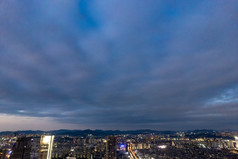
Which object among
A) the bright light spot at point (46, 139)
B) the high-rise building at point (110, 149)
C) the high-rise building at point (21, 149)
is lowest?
the high-rise building at point (110, 149)

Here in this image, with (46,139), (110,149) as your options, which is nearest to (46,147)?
(46,139)

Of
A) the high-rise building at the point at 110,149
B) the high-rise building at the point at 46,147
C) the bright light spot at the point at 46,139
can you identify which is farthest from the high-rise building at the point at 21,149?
the high-rise building at the point at 110,149

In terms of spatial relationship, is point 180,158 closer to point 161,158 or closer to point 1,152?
point 161,158

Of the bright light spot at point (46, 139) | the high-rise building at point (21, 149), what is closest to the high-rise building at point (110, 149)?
Answer: the high-rise building at point (21, 149)

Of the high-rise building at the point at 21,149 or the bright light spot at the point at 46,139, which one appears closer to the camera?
the bright light spot at the point at 46,139

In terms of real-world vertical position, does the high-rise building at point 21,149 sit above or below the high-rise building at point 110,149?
above

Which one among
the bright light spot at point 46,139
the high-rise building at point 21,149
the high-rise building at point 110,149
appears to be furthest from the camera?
the high-rise building at point 110,149

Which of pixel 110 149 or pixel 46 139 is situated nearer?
pixel 46 139

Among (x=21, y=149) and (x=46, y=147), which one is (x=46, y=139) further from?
(x=21, y=149)

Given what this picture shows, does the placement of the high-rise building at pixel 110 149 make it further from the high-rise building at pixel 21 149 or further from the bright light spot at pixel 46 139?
the bright light spot at pixel 46 139

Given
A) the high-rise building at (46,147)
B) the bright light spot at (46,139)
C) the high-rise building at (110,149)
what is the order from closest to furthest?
the high-rise building at (46,147) → the bright light spot at (46,139) → the high-rise building at (110,149)
